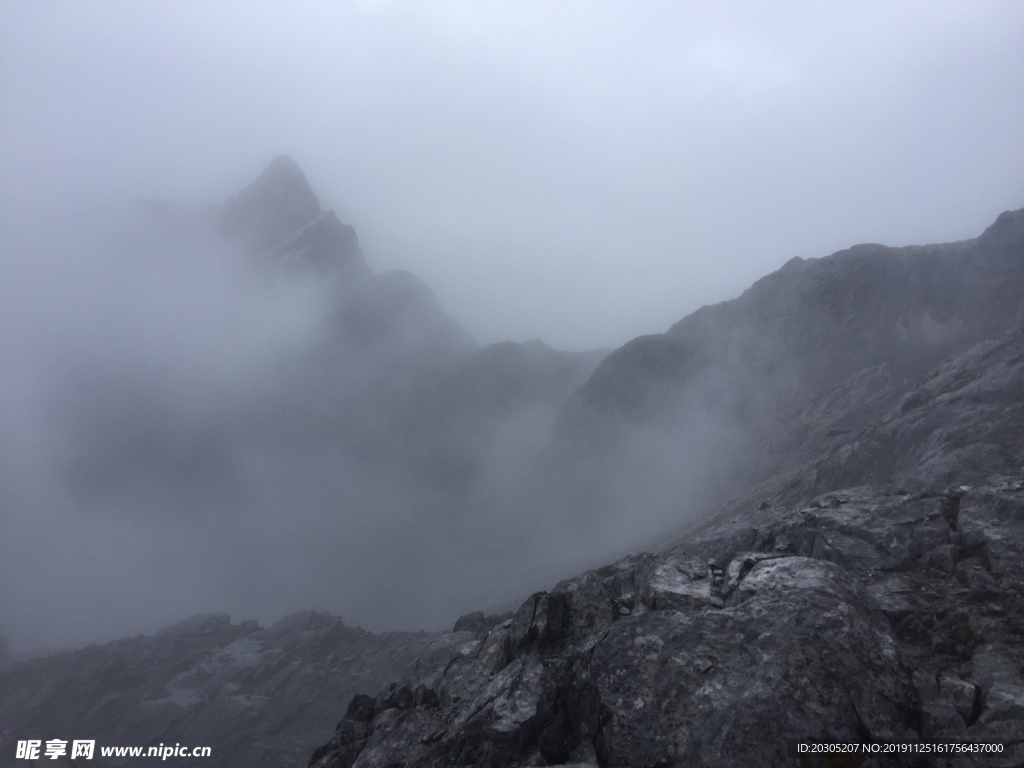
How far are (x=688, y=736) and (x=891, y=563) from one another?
1312cm

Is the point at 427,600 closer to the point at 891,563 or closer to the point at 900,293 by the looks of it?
the point at 900,293

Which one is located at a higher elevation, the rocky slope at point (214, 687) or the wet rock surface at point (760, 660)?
the wet rock surface at point (760, 660)

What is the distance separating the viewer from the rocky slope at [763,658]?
17.3m

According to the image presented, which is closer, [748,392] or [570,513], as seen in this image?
[748,392]

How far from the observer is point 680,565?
90.5ft

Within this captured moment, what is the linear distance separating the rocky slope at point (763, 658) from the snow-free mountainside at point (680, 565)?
0.31ft

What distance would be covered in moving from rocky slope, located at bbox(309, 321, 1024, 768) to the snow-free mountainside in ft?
0.31

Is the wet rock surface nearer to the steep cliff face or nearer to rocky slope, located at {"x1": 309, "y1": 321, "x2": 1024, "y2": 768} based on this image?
rocky slope, located at {"x1": 309, "y1": 321, "x2": 1024, "y2": 768}

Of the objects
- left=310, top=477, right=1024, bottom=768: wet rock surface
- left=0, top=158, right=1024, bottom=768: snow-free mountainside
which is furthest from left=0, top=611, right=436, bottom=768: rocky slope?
left=310, top=477, right=1024, bottom=768: wet rock surface

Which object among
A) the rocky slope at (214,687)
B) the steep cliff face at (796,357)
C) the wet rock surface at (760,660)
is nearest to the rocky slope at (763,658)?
the wet rock surface at (760,660)

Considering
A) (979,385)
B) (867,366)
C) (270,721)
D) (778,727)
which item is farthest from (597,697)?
(867,366)

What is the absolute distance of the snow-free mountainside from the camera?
19.0 metres

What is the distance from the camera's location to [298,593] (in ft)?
493

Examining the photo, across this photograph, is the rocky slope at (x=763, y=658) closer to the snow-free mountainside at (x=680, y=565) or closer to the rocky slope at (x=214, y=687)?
the snow-free mountainside at (x=680, y=565)
